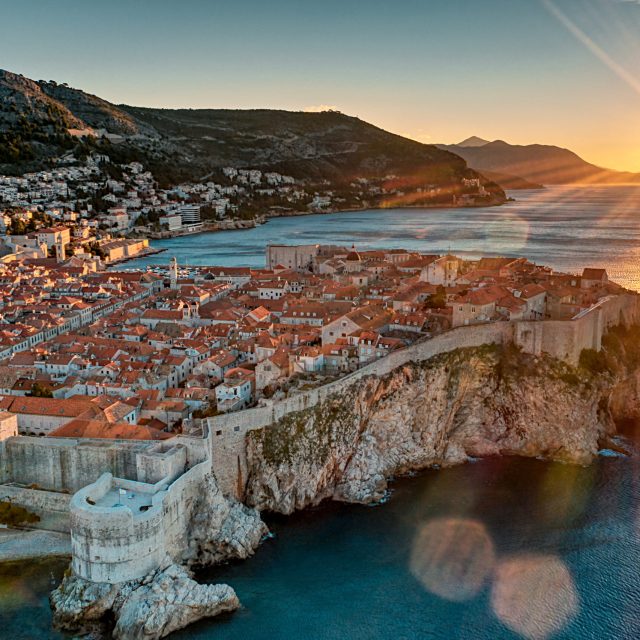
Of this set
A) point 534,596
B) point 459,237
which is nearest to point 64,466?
point 534,596

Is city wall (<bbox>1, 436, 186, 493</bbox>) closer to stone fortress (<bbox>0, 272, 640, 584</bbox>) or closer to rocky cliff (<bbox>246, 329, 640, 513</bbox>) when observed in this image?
stone fortress (<bbox>0, 272, 640, 584</bbox>)

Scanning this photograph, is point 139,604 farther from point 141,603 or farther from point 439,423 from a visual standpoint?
point 439,423

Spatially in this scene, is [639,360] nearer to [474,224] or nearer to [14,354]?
[14,354]

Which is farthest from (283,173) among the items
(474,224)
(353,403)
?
(353,403)

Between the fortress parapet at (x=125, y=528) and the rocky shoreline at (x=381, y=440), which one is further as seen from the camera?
the fortress parapet at (x=125, y=528)

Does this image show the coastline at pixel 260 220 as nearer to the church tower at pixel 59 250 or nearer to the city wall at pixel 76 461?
the church tower at pixel 59 250

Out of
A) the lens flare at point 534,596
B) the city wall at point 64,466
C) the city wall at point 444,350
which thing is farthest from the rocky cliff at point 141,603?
the lens flare at point 534,596

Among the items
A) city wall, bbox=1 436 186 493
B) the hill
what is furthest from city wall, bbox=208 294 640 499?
the hill
